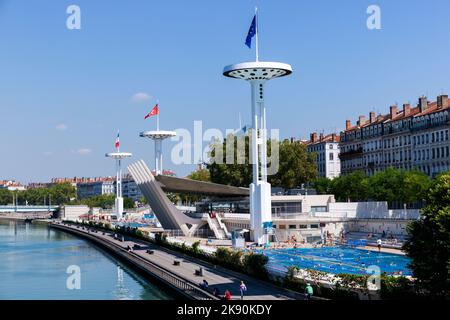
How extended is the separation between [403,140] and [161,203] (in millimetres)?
37971

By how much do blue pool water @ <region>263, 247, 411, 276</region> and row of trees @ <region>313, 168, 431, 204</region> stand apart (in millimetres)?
12186

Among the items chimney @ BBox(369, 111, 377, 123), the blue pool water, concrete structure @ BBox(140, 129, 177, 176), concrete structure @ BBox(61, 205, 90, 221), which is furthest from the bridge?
the blue pool water

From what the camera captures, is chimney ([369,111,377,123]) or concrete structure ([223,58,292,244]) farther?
chimney ([369,111,377,123])

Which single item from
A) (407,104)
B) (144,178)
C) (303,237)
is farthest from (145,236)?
(407,104)

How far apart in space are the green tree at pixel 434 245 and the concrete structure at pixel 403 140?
56.5 m

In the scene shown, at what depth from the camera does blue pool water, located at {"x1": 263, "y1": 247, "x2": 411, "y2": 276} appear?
40.0 metres

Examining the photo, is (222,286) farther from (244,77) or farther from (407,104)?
(407,104)

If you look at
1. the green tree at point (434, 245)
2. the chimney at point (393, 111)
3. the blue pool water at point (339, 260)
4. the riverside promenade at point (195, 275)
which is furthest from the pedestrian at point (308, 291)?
the chimney at point (393, 111)

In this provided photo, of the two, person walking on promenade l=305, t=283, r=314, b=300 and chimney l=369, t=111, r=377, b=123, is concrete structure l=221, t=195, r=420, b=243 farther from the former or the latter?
person walking on promenade l=305, t=283, r=314, b=300

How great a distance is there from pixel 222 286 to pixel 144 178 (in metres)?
35.8

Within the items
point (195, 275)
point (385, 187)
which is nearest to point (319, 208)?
point (385, 187)

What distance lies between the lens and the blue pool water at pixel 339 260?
40.0 metres
